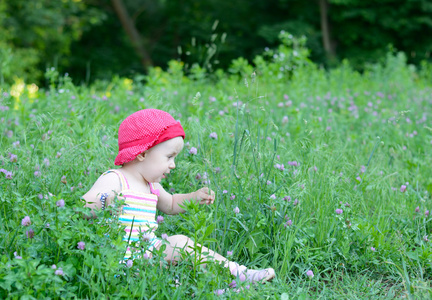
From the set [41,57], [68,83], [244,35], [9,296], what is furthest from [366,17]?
[9,296]

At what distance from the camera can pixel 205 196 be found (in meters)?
2.58

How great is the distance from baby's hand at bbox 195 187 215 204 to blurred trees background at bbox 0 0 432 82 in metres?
11.6

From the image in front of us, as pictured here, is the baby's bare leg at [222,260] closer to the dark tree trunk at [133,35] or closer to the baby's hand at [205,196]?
the baby's hand at [205,196]

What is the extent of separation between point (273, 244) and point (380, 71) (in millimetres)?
7215

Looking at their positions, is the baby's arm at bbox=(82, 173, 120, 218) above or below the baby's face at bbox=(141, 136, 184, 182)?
below

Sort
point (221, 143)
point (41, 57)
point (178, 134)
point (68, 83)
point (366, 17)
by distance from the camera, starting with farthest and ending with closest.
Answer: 1. point (41, 57)
2. point (366, 17)
3. point (68, 83)
4. point (221, 143)
5. point (178, 134)

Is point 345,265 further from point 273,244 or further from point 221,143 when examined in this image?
point 221,143

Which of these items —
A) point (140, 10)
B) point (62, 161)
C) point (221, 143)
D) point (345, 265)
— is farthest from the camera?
point (140, 10)

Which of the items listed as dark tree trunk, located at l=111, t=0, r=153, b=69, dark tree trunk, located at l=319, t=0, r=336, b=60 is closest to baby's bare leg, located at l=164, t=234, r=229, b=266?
dark tree trunk, located at l=319, t=0, r=336, b=60

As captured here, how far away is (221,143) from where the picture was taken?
11.7 feet

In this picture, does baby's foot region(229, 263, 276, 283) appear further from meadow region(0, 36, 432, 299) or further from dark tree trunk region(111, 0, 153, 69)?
dark tree trunk region(111, 0, 153, 69)

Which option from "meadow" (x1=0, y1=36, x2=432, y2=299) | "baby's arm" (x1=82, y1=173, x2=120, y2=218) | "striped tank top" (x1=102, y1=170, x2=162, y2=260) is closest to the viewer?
"meadow" (x1=0, y1=36, x2=432, y2=299)

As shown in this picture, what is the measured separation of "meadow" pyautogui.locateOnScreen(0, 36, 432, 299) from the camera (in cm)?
212

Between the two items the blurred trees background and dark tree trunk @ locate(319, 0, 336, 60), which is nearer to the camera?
the blurred trees background
